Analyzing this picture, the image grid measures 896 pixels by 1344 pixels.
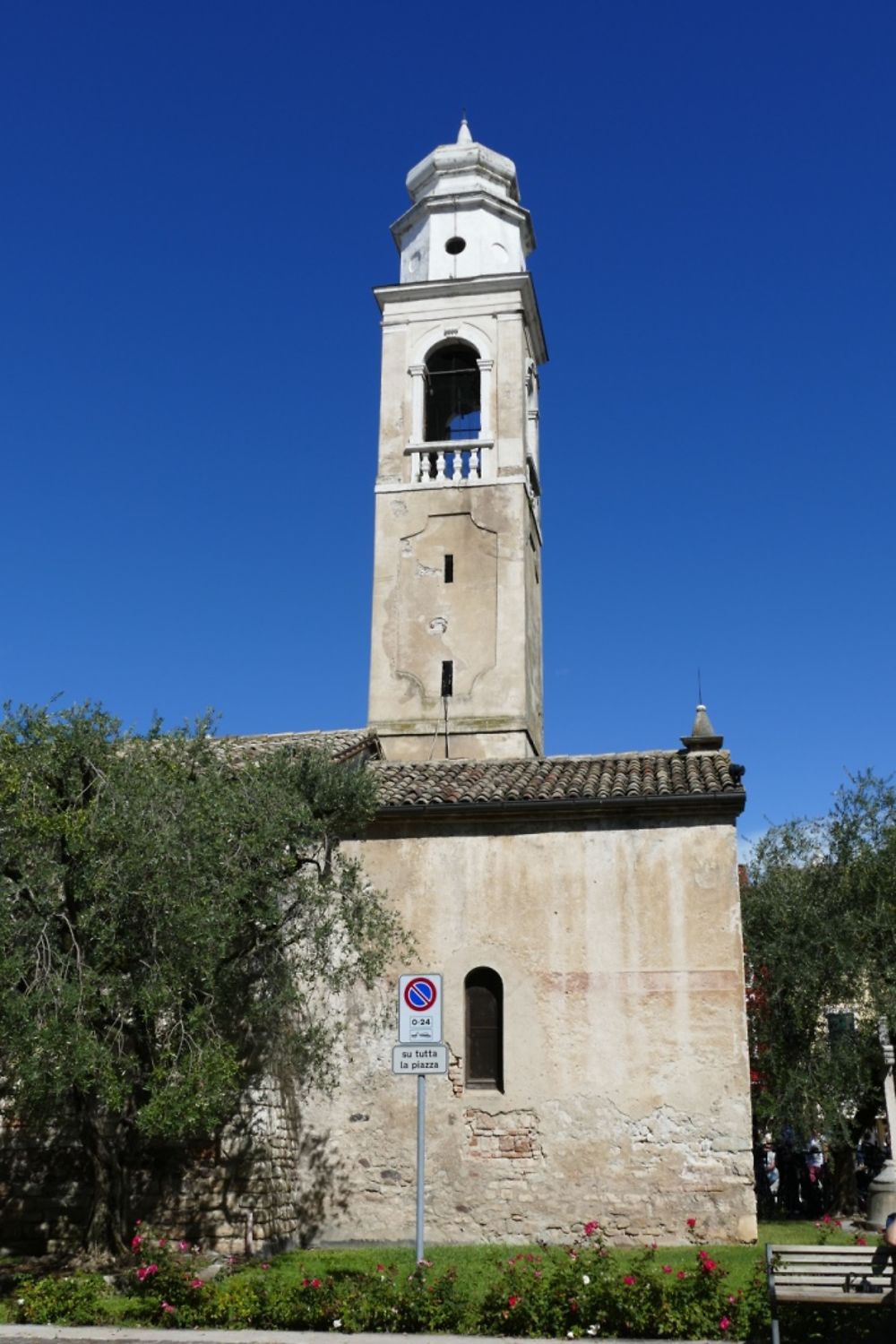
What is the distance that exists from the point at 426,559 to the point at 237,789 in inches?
450

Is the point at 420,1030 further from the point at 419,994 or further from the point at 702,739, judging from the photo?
the point at 702,739

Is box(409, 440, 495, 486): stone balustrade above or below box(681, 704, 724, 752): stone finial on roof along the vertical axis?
above

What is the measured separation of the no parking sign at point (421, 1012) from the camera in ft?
35.0

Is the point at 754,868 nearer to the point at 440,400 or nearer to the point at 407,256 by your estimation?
the point at 440,400

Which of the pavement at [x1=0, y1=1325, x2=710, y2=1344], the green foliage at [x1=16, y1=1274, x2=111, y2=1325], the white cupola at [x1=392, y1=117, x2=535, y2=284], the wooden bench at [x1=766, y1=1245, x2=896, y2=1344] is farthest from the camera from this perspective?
the white cupola at [x1=392, y1=117, x2=535, y2=284]

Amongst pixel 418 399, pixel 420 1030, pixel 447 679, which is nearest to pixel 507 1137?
pixel 420 1030

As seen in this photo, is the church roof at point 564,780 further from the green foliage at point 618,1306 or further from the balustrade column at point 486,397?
the balustrade column at point 486,397

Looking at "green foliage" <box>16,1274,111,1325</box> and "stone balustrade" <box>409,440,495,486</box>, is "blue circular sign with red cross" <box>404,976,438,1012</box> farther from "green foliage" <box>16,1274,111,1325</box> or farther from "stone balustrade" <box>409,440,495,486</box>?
"stone balustrade" <box>409,440,495,486</box>

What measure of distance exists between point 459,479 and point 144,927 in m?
14.7

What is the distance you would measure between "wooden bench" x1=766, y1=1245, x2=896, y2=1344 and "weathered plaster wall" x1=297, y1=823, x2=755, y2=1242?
21.7 ft

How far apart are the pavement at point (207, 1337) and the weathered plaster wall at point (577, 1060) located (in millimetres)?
6374

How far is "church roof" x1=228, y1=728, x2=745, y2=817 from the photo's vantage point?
54.2ft

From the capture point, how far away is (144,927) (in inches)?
475

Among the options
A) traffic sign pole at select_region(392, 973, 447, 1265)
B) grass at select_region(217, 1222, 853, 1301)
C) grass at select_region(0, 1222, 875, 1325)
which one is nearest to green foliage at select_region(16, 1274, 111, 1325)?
grass at select_region(0, 1222, 875, 1325)
